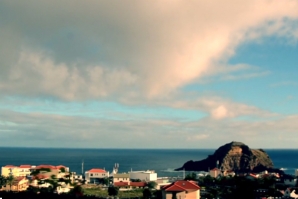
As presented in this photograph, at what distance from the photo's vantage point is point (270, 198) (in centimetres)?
4009

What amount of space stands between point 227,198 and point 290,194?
9.41 metres

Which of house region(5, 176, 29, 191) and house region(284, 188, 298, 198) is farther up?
house region(5, 176, 29, 191)

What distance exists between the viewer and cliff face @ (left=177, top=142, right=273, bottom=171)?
10994cm

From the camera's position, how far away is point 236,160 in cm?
11138

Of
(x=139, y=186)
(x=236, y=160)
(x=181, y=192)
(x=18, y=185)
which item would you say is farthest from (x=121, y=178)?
(x=236, y=160)

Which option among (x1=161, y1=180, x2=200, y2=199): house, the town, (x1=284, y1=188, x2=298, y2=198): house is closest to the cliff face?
the town

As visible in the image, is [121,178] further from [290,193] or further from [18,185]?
[290,193]

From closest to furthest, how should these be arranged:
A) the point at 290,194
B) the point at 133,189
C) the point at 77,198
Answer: the point at 77,198 → the point at 290,194 → the point at 133,189

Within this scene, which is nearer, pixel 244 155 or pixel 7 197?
pixel 7 197

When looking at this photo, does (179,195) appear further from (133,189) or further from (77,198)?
(133,189)

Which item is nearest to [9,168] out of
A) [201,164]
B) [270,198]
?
[270,198]

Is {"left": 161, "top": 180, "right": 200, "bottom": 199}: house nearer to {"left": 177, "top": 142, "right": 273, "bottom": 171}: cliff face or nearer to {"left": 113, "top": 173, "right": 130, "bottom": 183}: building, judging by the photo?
{"left": 113, "top": 173, "right": 130, "bottom": 183}: building

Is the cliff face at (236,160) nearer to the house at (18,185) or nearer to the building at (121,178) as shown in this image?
the building at (121,178)

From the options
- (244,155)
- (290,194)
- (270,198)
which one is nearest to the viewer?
(270,198)
